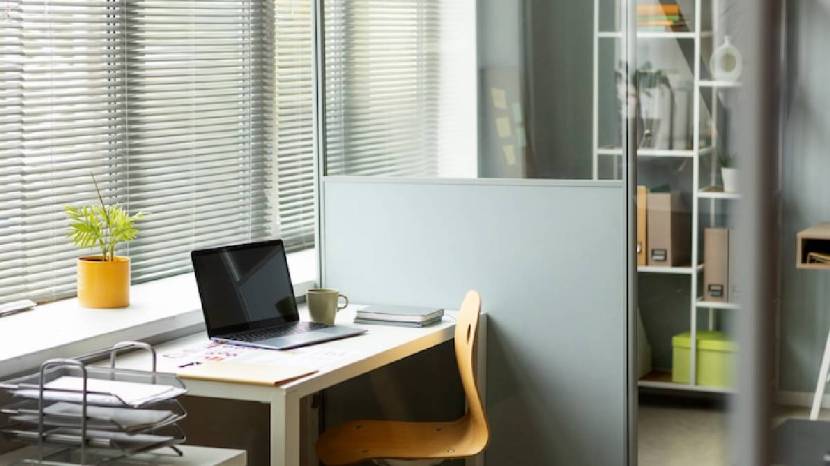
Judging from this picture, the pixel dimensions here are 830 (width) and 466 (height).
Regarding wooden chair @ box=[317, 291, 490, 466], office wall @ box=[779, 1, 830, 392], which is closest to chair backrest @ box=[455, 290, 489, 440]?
wooden chair @ box=[317, 291, 490, 466]

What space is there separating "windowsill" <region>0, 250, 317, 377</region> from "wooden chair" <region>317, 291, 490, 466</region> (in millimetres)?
505

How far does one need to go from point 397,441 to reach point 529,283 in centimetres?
65

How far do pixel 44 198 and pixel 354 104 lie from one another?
3.54ft

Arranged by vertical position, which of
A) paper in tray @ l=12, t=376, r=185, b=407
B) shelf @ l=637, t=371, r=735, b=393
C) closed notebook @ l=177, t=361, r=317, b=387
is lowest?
shelf @ l=637, t=371, r=735, b=393

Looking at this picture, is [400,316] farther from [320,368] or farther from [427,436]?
[320,368]

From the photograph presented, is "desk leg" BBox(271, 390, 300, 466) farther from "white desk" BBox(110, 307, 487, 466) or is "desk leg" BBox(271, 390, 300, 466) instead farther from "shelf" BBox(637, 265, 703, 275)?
"shelf" BBox(637, 265, 703, 275)

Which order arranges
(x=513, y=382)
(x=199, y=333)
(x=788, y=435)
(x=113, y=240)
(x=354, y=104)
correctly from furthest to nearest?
(x=354, y=104) → (x=513, y=382) → (x=199, y=333) → (x=113, y=240) → (x=788, y=435)

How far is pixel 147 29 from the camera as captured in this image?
321 centimetres

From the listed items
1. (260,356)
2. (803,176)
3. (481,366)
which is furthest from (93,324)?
(803,176)

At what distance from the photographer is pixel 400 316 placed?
10.6ft

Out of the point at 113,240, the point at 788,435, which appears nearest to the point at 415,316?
the point at 113,240

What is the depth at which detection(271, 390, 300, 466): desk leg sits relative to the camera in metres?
2.44

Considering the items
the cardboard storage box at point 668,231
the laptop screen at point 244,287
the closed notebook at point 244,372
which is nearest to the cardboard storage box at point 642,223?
the cardboard storage box at point 668,231

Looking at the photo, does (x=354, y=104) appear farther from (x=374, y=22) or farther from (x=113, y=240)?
(x=113, y=240)
